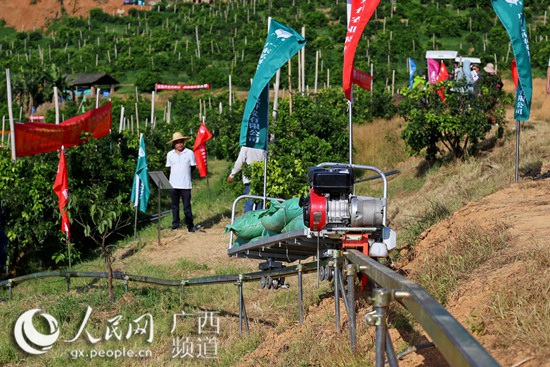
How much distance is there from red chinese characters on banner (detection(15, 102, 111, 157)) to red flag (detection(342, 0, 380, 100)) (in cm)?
787

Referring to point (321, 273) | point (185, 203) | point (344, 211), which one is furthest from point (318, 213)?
point (185, 203)

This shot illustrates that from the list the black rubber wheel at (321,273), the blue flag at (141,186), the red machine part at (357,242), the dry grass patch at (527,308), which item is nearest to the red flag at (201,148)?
the blue flag at (141,186)

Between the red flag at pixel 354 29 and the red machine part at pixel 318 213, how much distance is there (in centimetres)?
312

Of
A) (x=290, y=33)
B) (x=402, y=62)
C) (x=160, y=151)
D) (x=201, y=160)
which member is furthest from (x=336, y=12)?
(x=290, y=33)

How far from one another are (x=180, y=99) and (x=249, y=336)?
47484 millimetres

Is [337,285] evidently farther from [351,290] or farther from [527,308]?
[527,308]

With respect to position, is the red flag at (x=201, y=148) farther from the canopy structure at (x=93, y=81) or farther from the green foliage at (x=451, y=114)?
the canopy structure at (x=93, y=81)

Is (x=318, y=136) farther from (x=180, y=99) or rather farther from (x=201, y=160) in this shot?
(x=180, y=99)

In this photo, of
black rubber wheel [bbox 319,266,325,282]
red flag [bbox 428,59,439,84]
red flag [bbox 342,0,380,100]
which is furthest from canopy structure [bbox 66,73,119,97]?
black rubber wheel [bbox 319,266,325,282]

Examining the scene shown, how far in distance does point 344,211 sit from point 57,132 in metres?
11.1

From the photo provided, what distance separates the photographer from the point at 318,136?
1772 centimetres

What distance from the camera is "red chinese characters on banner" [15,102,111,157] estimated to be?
52.4 ft

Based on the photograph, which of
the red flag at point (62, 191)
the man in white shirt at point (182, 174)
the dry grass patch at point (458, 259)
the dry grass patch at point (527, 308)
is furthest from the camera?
the red flag at point (62, 191)

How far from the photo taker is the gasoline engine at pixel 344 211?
278 inches
